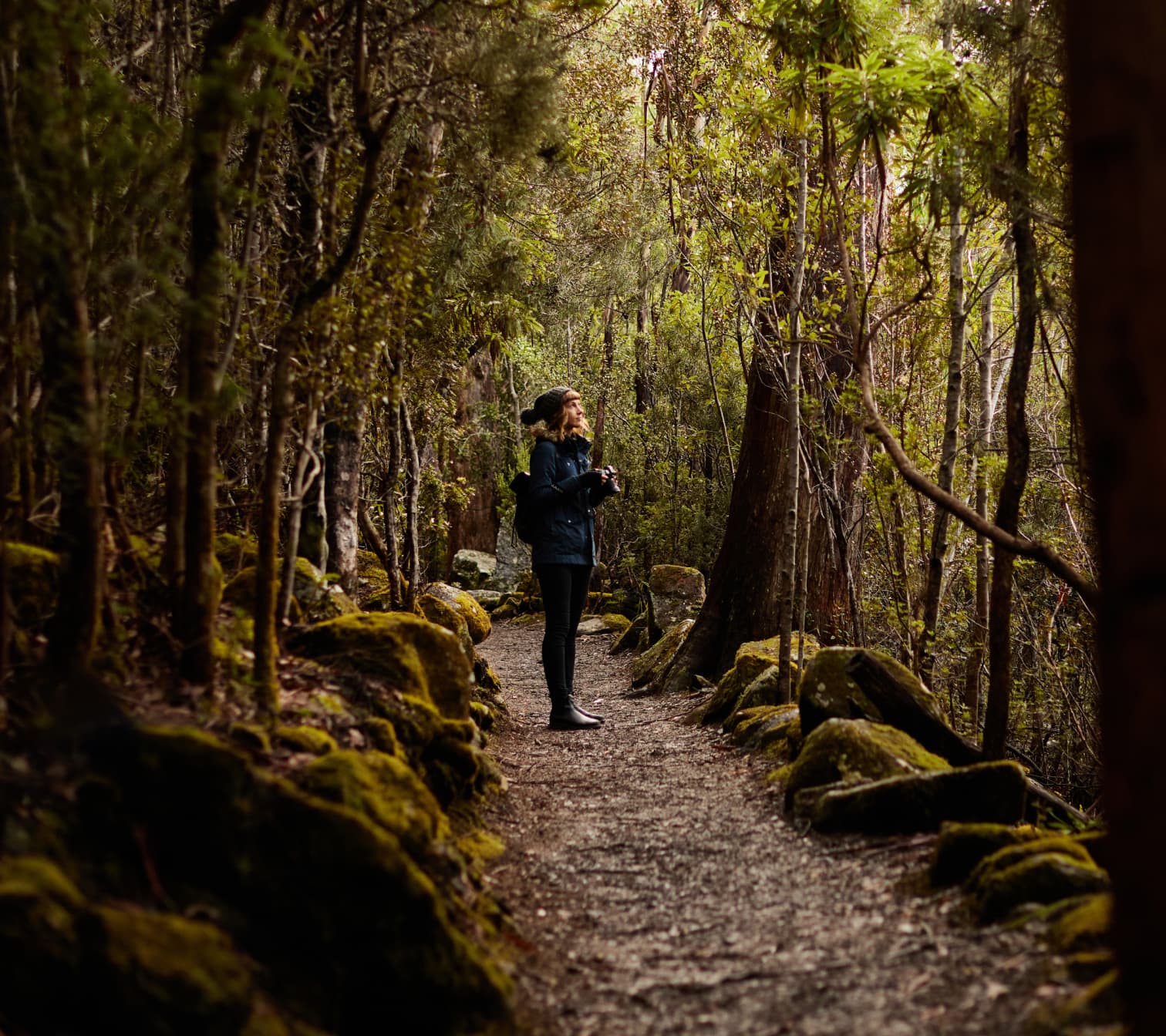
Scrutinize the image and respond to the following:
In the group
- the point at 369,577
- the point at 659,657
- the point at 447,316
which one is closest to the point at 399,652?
the point at 447,316

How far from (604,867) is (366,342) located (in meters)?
3.01

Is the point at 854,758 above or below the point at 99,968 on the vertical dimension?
below

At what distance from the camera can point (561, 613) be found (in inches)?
294

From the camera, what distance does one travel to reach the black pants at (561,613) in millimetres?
7434

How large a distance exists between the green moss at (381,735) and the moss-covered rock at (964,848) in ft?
7.93

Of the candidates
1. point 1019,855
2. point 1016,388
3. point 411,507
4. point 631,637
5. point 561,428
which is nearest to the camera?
point 1019,855

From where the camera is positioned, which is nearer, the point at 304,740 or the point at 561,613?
the point at 304,740

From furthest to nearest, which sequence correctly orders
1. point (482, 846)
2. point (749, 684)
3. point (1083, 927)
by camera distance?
1. point (749, 684)
2. point (482, 846)
3. point (1083, 927)

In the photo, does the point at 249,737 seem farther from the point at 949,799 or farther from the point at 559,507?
the point at 559,507

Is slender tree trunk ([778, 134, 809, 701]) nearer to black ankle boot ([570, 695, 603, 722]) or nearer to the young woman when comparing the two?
the young woman

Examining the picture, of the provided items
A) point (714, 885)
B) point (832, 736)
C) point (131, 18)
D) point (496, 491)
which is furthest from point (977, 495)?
point (496, 491)

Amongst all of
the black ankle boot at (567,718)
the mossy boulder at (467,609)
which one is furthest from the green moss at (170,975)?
the mossy boulder at (467,609)

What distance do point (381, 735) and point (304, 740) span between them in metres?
0.57

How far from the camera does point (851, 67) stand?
635 cm
